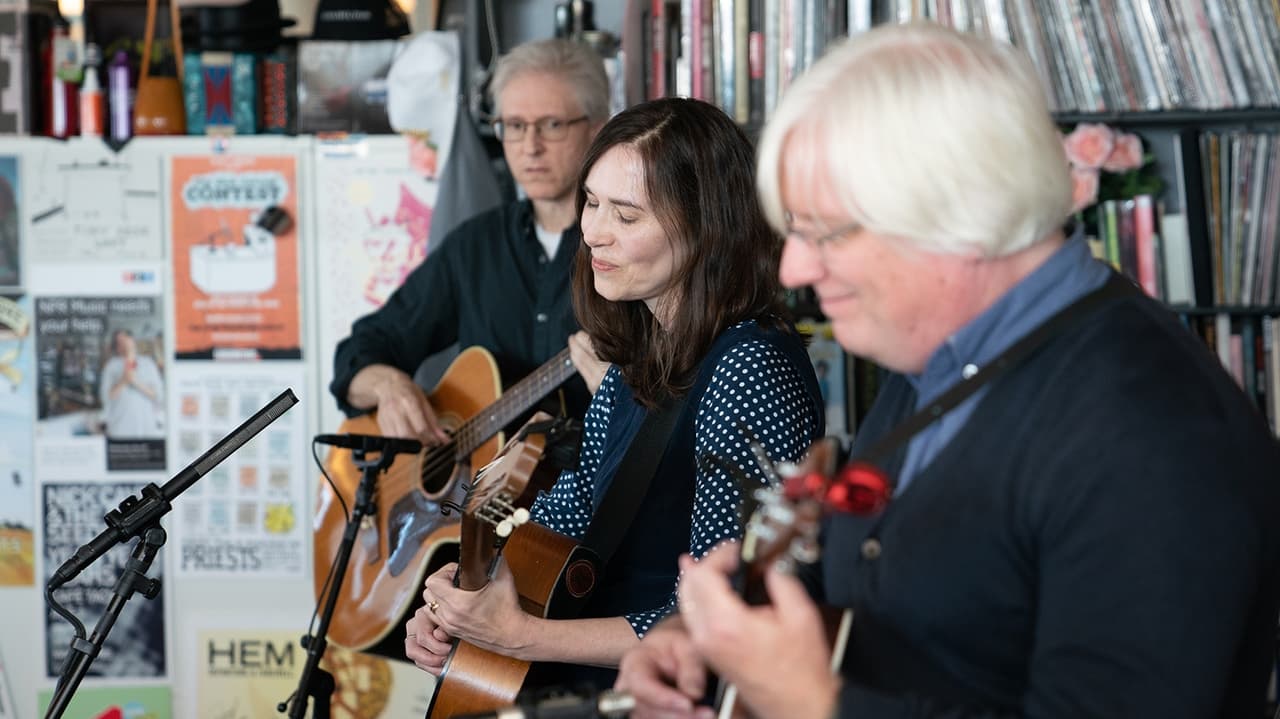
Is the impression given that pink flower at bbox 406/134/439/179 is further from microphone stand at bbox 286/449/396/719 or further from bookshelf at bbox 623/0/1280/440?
microphone stand at bbox 286/449/396/719

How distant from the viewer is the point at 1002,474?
1.12 m

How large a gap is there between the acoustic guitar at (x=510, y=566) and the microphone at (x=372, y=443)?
0.56m

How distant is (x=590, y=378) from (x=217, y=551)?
1.71 metres

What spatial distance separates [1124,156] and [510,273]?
154cm

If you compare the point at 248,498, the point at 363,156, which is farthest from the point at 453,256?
the point at 248,498

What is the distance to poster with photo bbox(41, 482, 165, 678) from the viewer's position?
366cm

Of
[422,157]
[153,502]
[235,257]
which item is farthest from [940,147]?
[235,257]

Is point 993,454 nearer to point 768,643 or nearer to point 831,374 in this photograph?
point 768,643

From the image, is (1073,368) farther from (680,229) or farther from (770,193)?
(680,229)

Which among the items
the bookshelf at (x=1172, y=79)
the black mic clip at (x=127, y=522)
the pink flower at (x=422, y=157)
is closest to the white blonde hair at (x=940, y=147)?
the black mic clip at (x=127, y=522)

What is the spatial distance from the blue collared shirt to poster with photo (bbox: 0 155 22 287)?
3102mm

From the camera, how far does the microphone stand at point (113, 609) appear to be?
1.83m

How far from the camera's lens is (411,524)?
9.19 ft

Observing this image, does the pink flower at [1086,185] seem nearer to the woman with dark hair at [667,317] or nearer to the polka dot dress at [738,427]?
Result: the woman with dark hair at [667,317]
